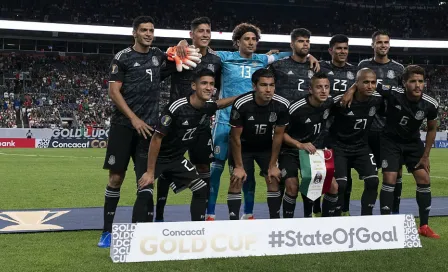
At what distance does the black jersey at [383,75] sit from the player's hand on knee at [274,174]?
1.69 metres

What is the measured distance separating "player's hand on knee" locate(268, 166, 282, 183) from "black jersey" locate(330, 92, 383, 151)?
967mm

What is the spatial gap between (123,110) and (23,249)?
1684 millimetres

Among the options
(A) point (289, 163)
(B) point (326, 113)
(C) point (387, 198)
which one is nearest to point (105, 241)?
(A) point (289, 163)

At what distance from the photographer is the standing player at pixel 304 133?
252 inches

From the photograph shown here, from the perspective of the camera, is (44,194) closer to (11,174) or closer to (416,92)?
(11,174)

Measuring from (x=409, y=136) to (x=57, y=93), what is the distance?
32643mm

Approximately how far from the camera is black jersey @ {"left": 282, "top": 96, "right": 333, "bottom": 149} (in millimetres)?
6520

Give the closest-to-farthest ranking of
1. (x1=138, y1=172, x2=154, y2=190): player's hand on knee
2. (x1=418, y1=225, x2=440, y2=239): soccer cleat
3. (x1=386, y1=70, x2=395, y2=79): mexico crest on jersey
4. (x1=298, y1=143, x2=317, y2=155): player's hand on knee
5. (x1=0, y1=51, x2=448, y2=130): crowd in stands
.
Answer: (x1=138, y1=172, x2=154, y2=190): player's hand on knee
(x1=298, y1=143, x2=317, y2=155): player's hand on knee
(x1=418, y1=225, x2=440, y2=239): soccer cleat
(x1=386, y1=70, x2=395, y2=79): mexico crest on jersey
(x1=0, y1=51, x2=448, y2=130): crowd in stands

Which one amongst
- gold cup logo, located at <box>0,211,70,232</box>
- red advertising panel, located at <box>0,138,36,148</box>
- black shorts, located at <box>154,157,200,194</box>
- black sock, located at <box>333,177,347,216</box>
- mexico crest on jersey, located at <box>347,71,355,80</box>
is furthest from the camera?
red advertising panel, located at <box>0,138,36,148</box>

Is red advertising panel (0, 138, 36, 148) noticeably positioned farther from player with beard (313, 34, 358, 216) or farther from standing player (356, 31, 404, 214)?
standing player (356, 31, 404, 214)

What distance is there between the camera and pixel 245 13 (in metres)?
43.9

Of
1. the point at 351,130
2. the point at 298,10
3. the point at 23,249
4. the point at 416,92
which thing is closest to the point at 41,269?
the point at 23,249

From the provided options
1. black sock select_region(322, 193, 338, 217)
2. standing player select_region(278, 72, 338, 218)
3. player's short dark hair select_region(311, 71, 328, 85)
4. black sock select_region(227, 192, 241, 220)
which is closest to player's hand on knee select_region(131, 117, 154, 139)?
black sock select_region(227, 192, 241, 220)

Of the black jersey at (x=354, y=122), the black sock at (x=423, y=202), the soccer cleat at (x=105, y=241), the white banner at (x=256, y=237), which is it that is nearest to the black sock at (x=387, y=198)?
the black sock at (x=423, y=202)
